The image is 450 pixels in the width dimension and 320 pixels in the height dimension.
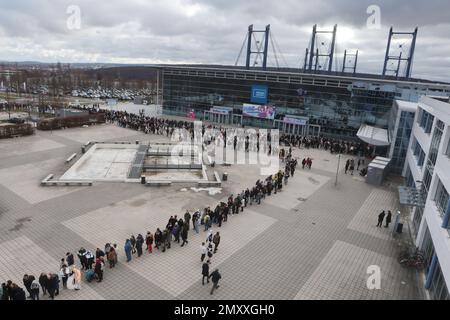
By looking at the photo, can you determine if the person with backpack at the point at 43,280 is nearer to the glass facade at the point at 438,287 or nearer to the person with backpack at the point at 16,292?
the person with backpack at the point at 16,292

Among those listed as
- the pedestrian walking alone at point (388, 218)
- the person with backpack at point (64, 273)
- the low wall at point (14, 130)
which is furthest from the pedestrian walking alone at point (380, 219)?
the low wall at point (14, 130)

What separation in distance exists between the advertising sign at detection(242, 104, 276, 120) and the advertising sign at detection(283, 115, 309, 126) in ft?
6.45

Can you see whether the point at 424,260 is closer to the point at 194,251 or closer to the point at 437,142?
the point at 437,142

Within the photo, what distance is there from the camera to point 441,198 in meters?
13.1

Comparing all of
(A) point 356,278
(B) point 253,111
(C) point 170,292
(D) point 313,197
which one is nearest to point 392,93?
(B) point 253,111

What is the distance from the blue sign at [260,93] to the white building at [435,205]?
2387cm

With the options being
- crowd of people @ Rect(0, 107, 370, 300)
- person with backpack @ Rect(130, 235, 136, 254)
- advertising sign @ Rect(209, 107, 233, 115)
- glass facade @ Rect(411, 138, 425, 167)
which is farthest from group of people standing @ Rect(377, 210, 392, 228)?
advertising sign @ Rect(209, 107, 233, 115)

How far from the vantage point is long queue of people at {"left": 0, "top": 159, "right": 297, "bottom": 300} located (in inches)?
411

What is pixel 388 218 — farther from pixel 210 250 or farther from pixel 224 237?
pixel 210 250

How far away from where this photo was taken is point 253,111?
44.4 m

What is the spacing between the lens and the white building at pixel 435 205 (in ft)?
35.6

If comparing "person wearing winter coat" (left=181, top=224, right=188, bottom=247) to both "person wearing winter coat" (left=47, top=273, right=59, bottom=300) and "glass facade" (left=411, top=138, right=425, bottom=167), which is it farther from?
"glass facade" (left=411, top=138, right=425, bottom=167)

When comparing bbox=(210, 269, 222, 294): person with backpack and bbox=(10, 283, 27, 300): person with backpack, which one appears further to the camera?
bbox=(210, 269, 222, 294): person with backpack
